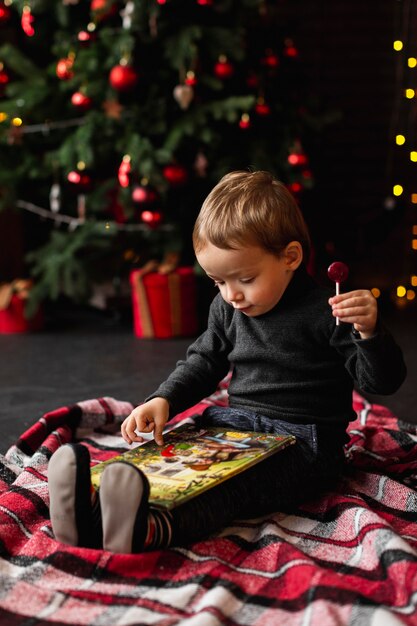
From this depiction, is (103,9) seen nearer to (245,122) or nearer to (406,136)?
(245,122)

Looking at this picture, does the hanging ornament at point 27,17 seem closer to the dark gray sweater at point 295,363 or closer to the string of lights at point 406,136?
the string of lights at point 406,136

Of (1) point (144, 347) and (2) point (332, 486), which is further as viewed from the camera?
(1) point (144, 347)

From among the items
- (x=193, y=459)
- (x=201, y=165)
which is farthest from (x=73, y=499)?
(x=201, y=165)

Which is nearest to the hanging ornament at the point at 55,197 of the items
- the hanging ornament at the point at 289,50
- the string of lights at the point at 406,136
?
the hanging ornament at the point at 289,50

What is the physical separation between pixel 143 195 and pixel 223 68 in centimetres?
48

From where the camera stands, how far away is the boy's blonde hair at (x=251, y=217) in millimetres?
1047

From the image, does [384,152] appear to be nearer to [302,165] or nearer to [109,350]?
[302,165]

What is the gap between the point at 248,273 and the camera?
107 centimetres

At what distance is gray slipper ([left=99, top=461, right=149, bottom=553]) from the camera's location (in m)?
0.85

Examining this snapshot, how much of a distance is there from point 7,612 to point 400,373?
1.95 ft

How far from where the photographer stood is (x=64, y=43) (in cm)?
251

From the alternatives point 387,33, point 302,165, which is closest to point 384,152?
point 387,33

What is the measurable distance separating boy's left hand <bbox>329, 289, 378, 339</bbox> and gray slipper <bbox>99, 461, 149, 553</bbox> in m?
0.34

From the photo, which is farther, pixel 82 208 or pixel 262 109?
pixel 82 208
